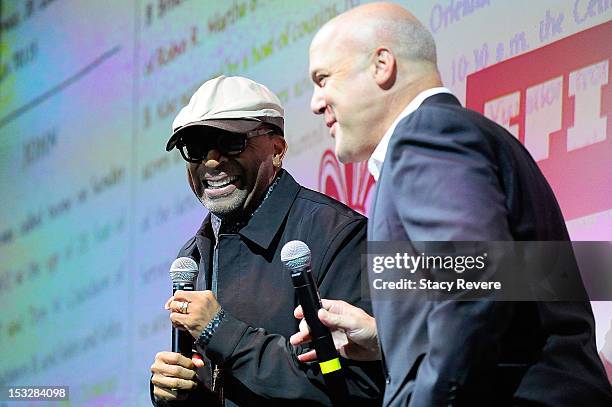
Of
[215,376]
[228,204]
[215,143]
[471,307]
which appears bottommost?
[471,307]

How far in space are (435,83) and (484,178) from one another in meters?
0.38

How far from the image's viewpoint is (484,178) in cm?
193

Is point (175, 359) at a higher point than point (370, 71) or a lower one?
lower

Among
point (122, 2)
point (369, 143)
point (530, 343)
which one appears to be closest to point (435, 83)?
point (369, 143)

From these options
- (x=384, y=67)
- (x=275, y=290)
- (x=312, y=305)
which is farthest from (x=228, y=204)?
(x=384, y=67)

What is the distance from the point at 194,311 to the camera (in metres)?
2.55

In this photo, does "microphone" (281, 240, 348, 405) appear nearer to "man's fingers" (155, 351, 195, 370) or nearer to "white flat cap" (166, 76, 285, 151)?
"man's fingers" (155, 351, 195, 370)

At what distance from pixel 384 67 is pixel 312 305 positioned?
0.47m

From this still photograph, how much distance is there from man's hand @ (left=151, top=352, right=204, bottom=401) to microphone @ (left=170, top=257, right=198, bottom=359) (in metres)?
0.02

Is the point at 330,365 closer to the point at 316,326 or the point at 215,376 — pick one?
the point at 316,326

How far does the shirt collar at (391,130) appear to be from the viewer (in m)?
2.21

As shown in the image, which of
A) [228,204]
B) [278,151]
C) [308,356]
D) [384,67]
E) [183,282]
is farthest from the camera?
[278,151]

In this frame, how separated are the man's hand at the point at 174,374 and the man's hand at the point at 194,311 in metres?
0.12

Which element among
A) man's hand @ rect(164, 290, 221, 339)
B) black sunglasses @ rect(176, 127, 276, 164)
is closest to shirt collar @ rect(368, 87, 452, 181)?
man's hand @ rect(164, 290, 221, 339)
